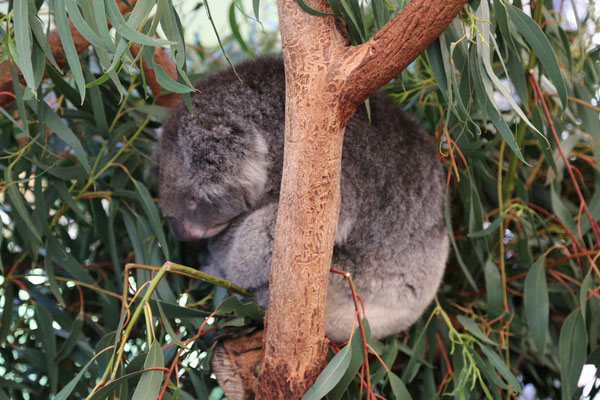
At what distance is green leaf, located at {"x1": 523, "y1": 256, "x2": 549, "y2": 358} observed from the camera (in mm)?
1869

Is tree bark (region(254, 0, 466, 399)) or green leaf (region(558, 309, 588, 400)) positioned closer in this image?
tree bark (region(254, 0, 466, 399))

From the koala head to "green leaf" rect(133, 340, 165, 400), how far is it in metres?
0.71

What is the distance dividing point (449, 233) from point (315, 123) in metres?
0.88

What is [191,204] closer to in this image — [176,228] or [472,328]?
[176,228]

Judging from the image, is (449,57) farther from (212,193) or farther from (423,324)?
(423,324)

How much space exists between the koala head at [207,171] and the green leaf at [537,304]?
3.02 feet

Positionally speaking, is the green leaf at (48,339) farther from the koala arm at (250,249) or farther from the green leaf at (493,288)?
the green leaf at (493,288)

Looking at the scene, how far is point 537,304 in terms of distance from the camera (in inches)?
74.7

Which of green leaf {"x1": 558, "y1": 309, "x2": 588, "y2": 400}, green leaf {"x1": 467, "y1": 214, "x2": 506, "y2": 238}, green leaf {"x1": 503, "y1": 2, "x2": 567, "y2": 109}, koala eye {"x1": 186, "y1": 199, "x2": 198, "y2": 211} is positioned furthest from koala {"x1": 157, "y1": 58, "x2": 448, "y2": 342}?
green leaf {"x1": 503, "y1": 2, "x2": 567, "y2": 109}

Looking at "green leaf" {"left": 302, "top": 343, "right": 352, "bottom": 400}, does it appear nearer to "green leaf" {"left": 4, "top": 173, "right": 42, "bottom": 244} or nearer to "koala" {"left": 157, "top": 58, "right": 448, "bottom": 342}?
"koala" {"left": 157, "top": 58, "right": 448, "bottom": 342}

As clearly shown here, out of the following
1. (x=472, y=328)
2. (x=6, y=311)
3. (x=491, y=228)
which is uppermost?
(x=6, y=311)

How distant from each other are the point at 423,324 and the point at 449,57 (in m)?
1.11

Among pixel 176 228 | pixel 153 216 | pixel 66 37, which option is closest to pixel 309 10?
pixel 66 37

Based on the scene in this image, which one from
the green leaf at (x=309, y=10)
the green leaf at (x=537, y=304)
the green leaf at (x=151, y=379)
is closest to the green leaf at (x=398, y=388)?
the green leaf at (x=537, y=304)
